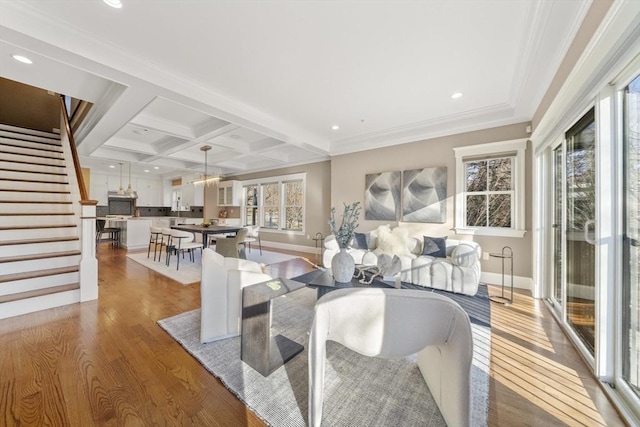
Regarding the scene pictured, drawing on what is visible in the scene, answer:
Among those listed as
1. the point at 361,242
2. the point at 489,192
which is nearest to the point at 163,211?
the point at 361,242

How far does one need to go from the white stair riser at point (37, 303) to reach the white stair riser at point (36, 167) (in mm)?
2732

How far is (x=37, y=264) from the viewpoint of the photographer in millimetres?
3074

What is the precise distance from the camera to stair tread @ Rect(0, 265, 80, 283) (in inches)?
108

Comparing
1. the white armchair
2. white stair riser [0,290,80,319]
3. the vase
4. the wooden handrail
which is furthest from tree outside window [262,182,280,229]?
the white armchair

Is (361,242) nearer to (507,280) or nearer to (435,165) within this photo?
(435,165)

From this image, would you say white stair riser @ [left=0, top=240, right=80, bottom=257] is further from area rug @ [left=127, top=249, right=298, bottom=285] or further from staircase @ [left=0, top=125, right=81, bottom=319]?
area rug @ [left=127, top=249, right=298, bottom=285]

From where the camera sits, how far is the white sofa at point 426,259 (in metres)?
3.19

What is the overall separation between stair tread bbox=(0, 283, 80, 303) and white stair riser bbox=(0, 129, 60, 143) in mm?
3820

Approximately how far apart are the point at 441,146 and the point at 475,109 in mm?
744

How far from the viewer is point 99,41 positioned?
224cm

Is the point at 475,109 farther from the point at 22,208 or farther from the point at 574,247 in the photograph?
the point at 22,208

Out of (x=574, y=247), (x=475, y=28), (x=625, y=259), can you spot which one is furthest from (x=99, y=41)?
(x=574, y=247)

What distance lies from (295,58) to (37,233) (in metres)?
4.25

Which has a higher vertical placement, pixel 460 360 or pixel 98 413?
pixel 460 360
